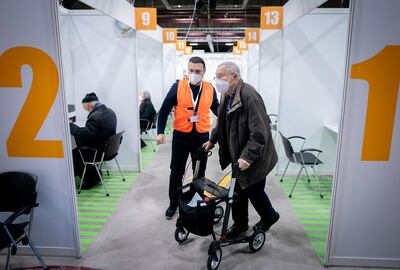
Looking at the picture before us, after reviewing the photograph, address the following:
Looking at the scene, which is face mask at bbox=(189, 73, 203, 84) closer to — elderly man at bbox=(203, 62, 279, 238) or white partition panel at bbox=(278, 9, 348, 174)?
elderly man at bbox=(203, 62, 279, 238)

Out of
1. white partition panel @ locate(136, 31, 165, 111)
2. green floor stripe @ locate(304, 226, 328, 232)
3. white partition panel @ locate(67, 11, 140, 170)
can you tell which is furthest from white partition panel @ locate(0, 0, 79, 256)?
white partition panel @ locate(136, 31, 165, 111)

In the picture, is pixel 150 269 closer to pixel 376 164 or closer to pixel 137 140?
pixel 376 164

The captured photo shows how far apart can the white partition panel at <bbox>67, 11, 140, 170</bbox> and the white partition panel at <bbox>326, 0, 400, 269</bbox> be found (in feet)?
10.7

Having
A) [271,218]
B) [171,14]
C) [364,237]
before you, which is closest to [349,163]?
[364,237]

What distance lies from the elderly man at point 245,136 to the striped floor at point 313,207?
1.94ft

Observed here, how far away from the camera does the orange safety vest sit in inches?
125

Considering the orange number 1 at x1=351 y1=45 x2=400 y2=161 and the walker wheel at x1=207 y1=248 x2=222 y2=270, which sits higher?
the orange number 1 at x1=351 y1=45 x2=400 y2=161

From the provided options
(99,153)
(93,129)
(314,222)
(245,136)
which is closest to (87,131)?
(93,129)

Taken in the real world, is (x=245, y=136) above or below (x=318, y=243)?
above

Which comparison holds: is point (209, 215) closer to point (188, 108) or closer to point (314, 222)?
point (188, 108)

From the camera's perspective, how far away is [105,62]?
4.70 metres

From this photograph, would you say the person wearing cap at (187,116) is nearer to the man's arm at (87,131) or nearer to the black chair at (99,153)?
the black chair at (99,153)

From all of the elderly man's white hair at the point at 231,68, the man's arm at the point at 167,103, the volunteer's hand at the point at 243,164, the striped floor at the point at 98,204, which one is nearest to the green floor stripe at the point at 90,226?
the striped floor at the point at 98,204

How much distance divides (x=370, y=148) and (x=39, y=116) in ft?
8.35
